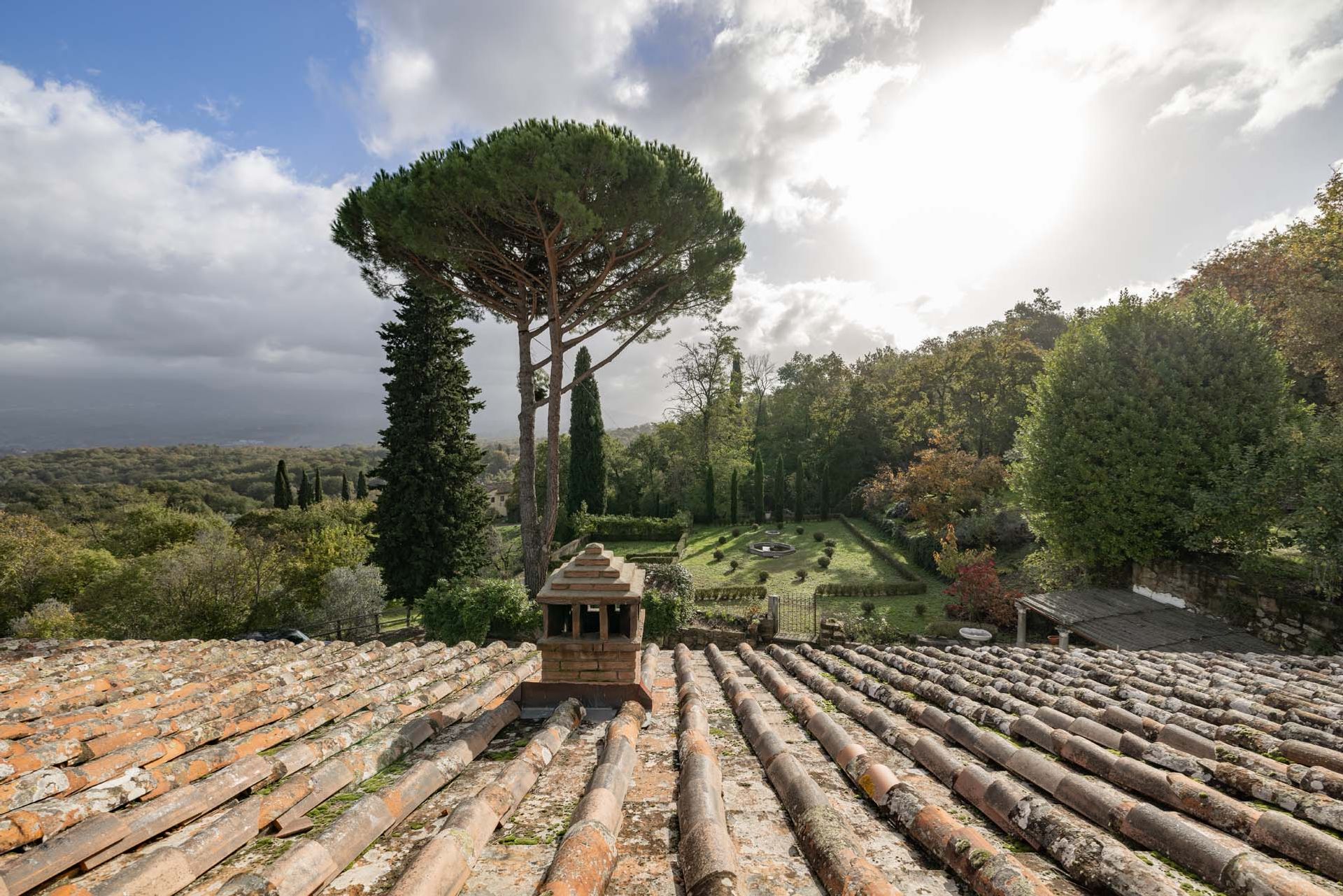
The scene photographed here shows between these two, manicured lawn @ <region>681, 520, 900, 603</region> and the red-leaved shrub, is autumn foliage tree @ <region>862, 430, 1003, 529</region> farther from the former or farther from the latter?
the red-leaved shrub

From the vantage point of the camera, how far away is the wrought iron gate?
14432 mm

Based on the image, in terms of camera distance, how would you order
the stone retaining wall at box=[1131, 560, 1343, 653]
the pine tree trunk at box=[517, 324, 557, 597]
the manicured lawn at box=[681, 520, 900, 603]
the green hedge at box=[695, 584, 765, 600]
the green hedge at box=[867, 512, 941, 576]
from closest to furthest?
the stone retaining wall at box=[1131, 560, 1343, 653]
the pine tree trunk at box=[517, 324, 557, 597]
the green hedge at box=[695, 584, 765, 600]
the manicured lawn at box=[681, 520, 900, 603]
the green hedge at box=[867, 512, 941, 576]

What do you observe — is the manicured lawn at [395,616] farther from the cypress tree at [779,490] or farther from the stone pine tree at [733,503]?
the cypress tree at [779,490]

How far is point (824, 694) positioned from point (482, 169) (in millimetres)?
11220

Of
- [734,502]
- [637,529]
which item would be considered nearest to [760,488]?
[734,502]

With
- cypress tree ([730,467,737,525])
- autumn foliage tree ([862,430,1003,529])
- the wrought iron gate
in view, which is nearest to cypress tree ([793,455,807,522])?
cypress tree ([730,467,737,525])

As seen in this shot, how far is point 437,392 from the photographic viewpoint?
691 inches

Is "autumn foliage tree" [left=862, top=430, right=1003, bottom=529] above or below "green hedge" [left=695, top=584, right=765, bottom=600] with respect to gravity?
above

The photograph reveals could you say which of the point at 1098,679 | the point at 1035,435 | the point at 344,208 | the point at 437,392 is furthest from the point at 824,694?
the point at 437,392

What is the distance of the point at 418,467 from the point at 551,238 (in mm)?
9594

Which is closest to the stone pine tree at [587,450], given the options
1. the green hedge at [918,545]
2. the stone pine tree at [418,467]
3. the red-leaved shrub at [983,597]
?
the stone pine tree at [418,467]

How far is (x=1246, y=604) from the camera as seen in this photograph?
33.0 ft

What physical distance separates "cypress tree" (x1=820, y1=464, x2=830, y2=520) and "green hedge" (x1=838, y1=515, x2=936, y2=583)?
3.29 meters

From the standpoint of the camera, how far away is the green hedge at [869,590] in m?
18.7
